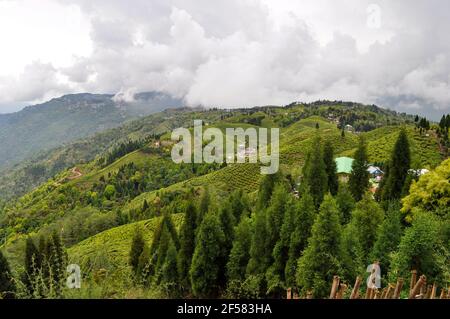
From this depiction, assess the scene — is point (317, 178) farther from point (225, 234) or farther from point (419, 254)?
point (419, 254)

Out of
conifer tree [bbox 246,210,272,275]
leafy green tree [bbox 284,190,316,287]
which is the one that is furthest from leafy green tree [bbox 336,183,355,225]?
leafy green tree [bbox 284,190,316,287]

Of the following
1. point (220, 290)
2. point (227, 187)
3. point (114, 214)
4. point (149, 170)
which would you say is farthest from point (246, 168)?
point (220, 290)

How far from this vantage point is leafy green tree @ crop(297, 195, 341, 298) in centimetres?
2012

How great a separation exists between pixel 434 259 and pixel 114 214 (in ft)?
335

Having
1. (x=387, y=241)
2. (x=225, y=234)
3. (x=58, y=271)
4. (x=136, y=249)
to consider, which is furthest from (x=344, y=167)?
(x=58, y=271)

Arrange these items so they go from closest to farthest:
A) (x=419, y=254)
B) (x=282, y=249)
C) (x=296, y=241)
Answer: (x=419, y=254)
(x=296, y=241)
(x=282, y=249)

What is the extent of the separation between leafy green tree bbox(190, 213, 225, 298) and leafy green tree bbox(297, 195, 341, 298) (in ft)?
34.7

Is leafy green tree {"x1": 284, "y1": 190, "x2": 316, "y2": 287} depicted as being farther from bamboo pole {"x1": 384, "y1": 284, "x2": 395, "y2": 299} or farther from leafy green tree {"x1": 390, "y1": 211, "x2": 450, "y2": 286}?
bamboo pole {"x1": 384, "y1": 284, "x2": 395, "y2": 299}

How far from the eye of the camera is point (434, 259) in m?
18.2

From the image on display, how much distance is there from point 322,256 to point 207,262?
12.3m

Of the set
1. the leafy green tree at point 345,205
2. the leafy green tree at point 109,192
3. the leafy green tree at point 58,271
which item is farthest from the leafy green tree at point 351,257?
the leafy green tree at point 109,192

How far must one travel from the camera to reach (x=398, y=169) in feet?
125
